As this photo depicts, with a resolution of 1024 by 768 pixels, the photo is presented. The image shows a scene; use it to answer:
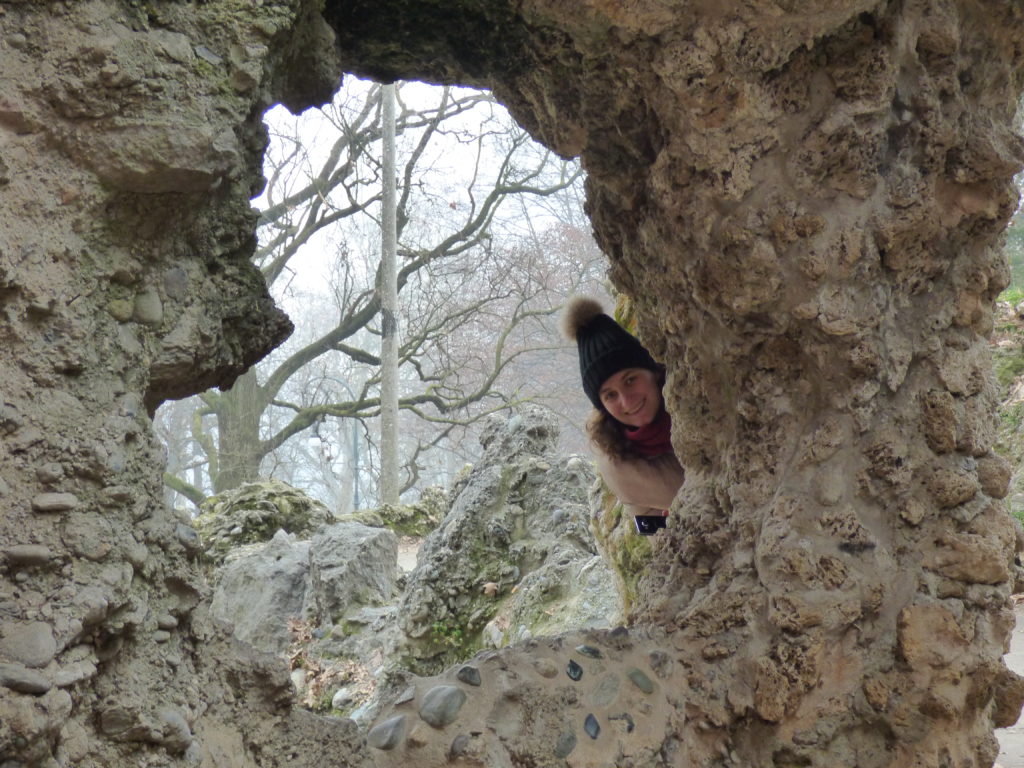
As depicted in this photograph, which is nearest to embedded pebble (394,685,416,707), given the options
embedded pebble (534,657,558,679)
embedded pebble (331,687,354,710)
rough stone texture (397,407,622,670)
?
embedded pebble (534,657,558,679)

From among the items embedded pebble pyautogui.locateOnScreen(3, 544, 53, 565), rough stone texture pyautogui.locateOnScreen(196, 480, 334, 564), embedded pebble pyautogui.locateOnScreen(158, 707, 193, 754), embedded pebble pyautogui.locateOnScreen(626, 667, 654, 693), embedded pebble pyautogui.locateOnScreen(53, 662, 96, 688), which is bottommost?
embedded pebble pyautogui.locateOnScreen(626, 667, 654, 693)

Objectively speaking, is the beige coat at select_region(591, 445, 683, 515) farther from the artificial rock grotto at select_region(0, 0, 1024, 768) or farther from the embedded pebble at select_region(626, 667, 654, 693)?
the embedded pebble at select_region(626, 667, 654, 693)

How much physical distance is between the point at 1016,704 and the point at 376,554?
15.5 ft

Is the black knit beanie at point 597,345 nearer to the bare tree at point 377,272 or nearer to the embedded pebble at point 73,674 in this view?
the embedded pebble at point 73,674

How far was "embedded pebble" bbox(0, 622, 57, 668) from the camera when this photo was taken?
124 cm

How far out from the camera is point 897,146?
2.23 meters

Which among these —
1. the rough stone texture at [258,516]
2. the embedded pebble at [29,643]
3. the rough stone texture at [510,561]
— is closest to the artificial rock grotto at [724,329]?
the embedded pebble at [29,643]

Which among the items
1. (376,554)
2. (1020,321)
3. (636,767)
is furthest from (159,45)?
(1020,321)

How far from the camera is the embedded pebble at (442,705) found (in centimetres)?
192

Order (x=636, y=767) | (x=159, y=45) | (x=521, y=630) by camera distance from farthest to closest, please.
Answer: (x=521, y=630) → (x=636, y=767) → (x=159, y=45)

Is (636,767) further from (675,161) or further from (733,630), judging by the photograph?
(675,161)

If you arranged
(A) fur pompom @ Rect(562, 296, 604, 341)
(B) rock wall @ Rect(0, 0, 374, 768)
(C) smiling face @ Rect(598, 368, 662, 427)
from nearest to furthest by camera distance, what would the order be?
(B) rock wall @ Rect(0, 0, 374, 768), (C) smiling face @ Rect(598, 368, 662, 427), (A) fur pompom @ Rect(562, 296, 604, 341)

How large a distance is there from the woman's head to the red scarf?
4 centimetres

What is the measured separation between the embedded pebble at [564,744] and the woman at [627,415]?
1.62 meters
